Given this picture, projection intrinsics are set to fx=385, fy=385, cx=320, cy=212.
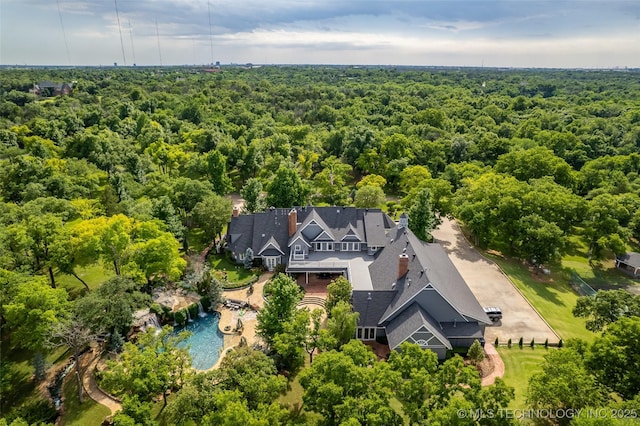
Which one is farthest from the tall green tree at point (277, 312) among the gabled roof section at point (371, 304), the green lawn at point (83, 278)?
the green lawn at point (83, 278)

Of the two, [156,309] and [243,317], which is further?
[243,317]

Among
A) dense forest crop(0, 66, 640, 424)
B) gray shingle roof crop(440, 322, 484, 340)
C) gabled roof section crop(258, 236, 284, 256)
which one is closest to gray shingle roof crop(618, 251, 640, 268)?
dense forest crop(0, 66, 640, 424)

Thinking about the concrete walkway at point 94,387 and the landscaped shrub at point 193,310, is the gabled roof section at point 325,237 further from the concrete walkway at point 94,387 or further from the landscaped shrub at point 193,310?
the concrete walkway at point 94,387

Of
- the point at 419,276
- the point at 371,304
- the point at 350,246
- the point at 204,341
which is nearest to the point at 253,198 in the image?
the point at 350,246

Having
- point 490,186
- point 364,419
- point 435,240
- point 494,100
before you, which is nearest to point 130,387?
point 364,419

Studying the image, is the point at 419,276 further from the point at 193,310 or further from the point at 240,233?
the point at 240,233

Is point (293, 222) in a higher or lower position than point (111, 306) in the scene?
higher
